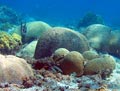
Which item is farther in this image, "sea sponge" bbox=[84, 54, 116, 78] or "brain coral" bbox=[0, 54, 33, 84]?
"sea sponge" bbox=[84, 54, 116, 78]

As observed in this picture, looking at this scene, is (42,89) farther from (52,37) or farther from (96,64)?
(52,37)

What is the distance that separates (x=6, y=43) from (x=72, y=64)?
306cm

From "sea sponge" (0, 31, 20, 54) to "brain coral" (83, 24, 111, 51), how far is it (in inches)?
167

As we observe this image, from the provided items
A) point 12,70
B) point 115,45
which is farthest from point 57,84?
point 115,45

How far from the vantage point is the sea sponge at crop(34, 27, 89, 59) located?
33.6 ft

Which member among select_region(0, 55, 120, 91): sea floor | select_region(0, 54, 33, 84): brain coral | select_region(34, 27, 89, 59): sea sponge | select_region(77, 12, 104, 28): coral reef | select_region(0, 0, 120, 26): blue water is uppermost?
select_region(0, 0, 120, 26): blue water

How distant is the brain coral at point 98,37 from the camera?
13.1 m

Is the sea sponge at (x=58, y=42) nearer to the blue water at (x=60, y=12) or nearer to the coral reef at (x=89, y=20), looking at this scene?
the coral reef at (x=89, y=20)

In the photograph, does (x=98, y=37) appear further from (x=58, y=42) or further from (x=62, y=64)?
(x=62, y=64)

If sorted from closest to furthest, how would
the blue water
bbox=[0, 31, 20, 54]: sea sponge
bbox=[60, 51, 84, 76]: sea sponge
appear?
bbox=[60, 51, 84, 76]: sea sponge → bbox=[0, 31, 20, 54]: sea sponge → the blue water

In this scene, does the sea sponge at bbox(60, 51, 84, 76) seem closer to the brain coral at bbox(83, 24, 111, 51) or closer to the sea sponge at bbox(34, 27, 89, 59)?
the sea sponge at bbox(34, 27, 89, 59)

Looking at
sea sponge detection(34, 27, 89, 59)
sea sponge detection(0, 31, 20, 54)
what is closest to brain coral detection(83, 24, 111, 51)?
sea sponge detection(34, 27, 89, 59)

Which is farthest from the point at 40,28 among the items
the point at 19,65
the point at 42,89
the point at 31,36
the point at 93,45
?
the point at 42,89

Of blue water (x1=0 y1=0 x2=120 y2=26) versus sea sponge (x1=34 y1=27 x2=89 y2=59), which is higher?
blue water (x1=0 y1=0 x2=120 y2=26)
